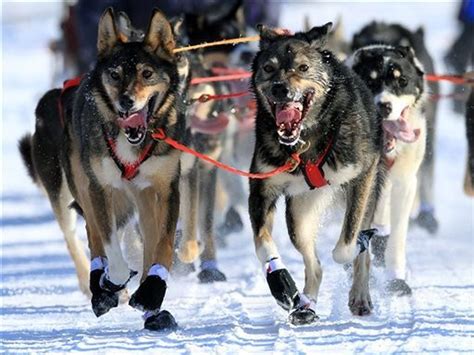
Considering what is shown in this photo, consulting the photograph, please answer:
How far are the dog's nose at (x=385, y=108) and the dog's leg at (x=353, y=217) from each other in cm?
45

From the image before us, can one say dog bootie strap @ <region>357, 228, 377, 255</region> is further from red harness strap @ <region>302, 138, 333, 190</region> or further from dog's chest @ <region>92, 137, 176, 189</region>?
dog's chest @ <region>92, 137, 176, 189</region>

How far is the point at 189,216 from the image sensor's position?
471 centimetres

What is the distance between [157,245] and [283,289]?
0.48m

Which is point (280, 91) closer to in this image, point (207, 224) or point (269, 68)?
point (269, 68)

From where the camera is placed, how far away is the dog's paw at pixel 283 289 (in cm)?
349

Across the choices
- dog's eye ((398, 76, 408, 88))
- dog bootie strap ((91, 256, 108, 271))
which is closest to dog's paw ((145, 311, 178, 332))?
dog bootie strap ((91, 256, 108, 271))

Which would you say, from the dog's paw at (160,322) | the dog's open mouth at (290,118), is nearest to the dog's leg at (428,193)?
the dog's open mouth at (290,118)

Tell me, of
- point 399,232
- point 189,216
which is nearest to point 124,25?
point 189,216

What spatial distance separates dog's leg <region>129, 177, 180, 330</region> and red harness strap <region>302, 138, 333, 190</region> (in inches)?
17.1

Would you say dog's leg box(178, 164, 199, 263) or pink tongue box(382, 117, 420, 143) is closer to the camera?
pink tongue box(382, 117, 420, 143)

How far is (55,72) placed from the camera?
1101 centimetres

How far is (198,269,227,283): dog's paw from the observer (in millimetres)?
4602

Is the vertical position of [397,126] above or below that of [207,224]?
above

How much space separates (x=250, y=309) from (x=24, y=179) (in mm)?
4717
